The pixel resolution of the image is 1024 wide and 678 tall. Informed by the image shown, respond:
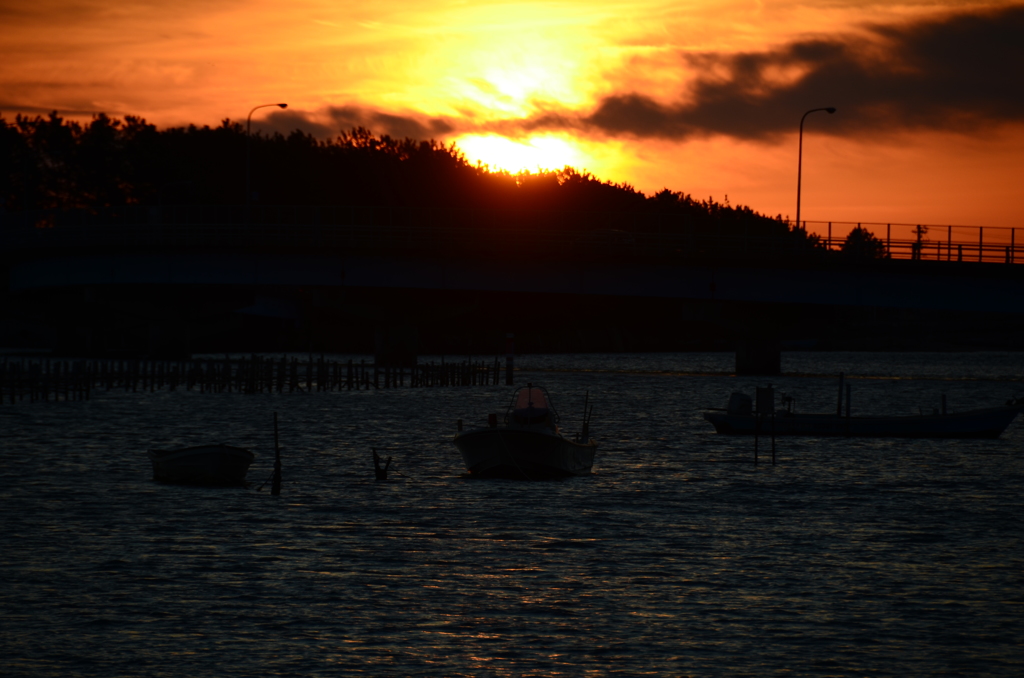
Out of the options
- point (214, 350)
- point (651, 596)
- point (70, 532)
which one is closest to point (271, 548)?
point (70, 532)

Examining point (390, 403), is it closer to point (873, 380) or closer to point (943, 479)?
point (943, 479)

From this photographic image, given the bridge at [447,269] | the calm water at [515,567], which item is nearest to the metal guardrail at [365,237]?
the bridge at [447,269]

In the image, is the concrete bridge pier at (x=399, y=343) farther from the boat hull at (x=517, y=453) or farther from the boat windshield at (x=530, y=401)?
the boat windshield at (x=530, y=401)

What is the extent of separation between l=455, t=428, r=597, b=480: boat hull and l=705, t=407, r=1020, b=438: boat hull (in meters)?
18.1

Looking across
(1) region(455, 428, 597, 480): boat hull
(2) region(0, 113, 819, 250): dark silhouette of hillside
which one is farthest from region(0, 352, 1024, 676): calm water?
(2) region(0, 113, 819, 250): dark silhouette of hillside

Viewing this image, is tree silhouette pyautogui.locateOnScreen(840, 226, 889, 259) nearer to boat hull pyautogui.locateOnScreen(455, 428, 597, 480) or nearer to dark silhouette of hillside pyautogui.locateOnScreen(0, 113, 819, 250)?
boat hull pyautogui.locateOnScreen(455, 428, 597, 480)

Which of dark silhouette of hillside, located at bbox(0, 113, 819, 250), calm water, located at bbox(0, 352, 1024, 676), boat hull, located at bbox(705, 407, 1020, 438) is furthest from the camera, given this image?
dark silhouette of hillside, located at bbox(0, 113, 819, 250)

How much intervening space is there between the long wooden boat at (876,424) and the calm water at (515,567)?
4449 mm

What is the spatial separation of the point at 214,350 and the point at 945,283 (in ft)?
367

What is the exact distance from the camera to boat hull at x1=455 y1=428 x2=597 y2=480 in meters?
38.6

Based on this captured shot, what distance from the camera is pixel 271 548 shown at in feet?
91.3

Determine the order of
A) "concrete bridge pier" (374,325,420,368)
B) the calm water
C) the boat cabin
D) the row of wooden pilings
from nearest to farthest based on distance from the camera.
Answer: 1. the calm water
2. the boat cabin
3. the row of wooden pilings
4. "concrete bridge pier" (374,325,420,368)

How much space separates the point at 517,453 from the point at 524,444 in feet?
1.47

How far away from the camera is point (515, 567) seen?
85.3 feet
